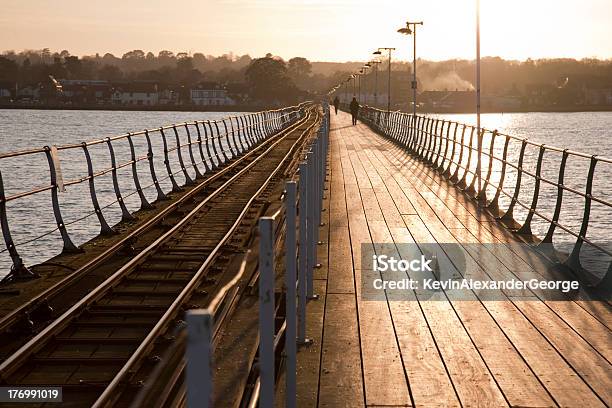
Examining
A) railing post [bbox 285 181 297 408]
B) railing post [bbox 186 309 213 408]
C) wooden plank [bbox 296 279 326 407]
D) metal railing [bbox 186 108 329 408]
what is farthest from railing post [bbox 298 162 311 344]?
railing post [bbox 186 309 213 408]

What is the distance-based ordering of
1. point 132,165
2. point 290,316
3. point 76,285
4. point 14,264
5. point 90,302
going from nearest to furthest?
point 290,316 → point 90,302 → point 76,285 → point 14,264 → point 132,165

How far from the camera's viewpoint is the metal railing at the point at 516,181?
1013 cm

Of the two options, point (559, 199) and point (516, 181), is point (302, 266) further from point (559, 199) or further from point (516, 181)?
point (516, 181)

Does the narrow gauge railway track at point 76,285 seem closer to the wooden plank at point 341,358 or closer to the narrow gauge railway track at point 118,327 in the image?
the narrow gauge railway track at point 118,327

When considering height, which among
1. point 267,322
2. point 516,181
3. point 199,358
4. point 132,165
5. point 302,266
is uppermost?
point 199,358

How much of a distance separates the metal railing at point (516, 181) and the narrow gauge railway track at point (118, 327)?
12.7ft

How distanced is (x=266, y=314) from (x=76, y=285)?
6.37 meters

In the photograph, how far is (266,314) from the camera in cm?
430

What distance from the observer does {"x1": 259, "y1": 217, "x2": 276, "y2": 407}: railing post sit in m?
4.16

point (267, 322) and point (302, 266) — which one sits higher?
point (267, 322)

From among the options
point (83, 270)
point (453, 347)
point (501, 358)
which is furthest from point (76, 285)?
point (501, 358)

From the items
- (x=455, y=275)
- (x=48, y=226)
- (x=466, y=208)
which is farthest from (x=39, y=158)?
(x=455, y=275)

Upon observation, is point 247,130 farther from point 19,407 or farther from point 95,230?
point 19,407

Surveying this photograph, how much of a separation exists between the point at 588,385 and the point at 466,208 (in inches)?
404
